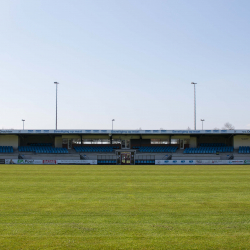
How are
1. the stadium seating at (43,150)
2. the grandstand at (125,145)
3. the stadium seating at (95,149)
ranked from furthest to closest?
the stadium seating at (95,149) < the stadium seating at (43,150) < the grandstand at (125,145)

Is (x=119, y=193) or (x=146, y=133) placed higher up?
(x=146, y=133)

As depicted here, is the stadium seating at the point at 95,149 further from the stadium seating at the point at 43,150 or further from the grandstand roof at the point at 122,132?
the grandstand roof at the point at 122,132

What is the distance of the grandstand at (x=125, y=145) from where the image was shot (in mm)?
46906

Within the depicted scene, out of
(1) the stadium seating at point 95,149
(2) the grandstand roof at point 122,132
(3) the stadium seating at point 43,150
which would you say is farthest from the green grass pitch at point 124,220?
(3) the stadium seating at point 43,150

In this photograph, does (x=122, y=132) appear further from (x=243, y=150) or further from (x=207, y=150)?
(x=243, y=150)

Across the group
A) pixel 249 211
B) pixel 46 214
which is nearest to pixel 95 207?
pixel 46 214

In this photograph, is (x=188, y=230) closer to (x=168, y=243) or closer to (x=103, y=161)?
(x=168, y=243)

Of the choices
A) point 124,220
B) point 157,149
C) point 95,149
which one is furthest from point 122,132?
point 124,220

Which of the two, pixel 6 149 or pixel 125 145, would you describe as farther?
pixel 125 145

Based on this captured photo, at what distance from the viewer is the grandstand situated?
46906mm

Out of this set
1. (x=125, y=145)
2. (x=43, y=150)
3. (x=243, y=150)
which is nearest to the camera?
(x=243, y=150)

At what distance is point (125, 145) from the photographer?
168 feet

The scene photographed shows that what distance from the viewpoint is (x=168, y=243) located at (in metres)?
5.73

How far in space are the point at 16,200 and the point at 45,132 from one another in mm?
39786
